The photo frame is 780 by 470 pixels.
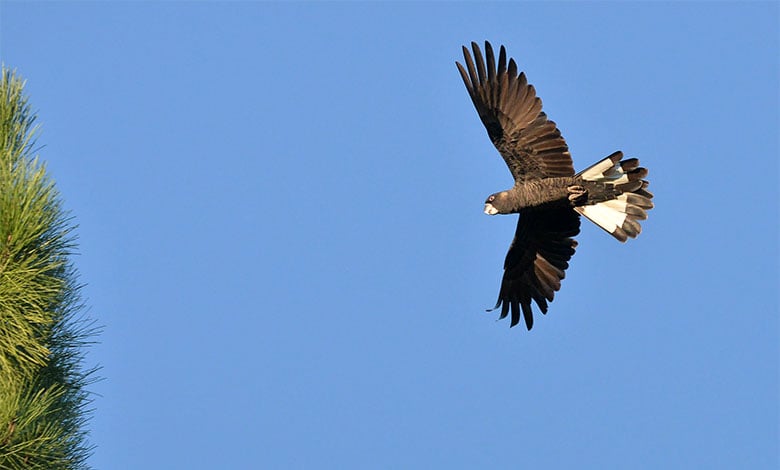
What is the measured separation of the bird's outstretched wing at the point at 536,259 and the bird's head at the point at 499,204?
12.0 inches

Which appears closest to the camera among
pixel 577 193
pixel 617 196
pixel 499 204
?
pixel 577 193

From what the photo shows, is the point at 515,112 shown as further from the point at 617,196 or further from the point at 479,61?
the point at 617,196

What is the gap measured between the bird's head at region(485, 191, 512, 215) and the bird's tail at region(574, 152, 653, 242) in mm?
768

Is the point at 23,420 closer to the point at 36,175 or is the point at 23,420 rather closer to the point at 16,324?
the point at 16,324

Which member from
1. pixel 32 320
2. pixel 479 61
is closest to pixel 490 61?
pixel 479 61

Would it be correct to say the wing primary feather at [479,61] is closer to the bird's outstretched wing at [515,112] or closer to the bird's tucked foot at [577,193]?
the bird's outstretched wing at [515,112]

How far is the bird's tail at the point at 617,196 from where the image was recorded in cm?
980

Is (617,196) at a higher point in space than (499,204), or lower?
higher

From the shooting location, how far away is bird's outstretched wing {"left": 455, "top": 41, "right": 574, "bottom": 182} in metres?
9.77

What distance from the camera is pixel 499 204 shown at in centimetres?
1002

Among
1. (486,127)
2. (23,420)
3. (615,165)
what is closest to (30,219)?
(23,420)

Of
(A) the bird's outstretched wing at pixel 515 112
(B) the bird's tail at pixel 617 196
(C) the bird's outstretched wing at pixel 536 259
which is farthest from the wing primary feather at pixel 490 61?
(C) the bird's outstretched wing at pixel 536 259

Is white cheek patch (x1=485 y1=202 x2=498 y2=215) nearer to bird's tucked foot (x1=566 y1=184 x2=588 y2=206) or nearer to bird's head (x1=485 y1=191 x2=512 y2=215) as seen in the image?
bird's head (x1=485 y1=191 x2=512 y2=215)

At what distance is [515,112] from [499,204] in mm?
975
